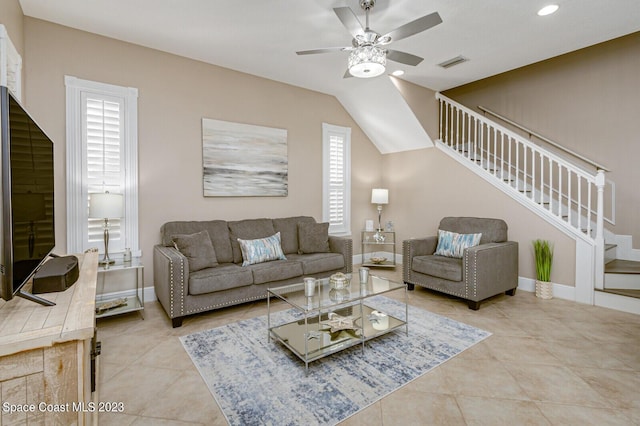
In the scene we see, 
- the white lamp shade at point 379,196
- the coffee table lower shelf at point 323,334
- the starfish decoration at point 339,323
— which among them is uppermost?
the white lamp shade at point 379,196

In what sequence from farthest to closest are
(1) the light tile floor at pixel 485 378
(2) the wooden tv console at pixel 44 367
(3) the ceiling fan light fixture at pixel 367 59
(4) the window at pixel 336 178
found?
(4) the window at pixel 336 178
(3) the ceiling fan light fixture at pixel 367 59
(1) the light tile floor at pixel 485 378
(2) the wooden tv console at pixel 44 367

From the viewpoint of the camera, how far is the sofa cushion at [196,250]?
3205 millimetres

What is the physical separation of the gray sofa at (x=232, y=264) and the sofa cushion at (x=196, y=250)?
0.01m

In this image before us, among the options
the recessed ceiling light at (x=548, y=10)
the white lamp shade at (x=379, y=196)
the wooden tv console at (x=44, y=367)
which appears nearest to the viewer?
the wooden tv console at (x=44, y=367)

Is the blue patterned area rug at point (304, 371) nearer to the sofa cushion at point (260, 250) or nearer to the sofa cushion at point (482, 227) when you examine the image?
the sofa cushion at point (260, 250)

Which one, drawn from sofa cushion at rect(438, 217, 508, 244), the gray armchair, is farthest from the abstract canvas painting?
sofa cushion at rect(438, 217, 508, 244)

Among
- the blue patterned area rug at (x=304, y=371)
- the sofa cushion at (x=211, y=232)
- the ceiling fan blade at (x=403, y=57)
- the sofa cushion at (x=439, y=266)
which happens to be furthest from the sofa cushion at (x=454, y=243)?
the sofa cushion at (x=211, y=232)

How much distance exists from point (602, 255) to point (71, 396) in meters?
4.56

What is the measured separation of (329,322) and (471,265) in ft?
5.62

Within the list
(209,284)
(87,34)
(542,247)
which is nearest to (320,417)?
(209,284)

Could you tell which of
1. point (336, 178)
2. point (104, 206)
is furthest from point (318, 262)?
point (104, 206)

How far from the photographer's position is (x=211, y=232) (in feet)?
12.3

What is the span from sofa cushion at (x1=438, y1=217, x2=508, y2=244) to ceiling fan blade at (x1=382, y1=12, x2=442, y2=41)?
261 cm

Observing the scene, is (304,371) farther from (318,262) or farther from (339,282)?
(318,262)
